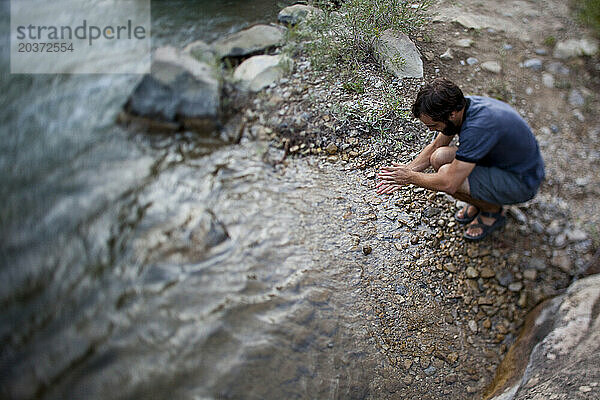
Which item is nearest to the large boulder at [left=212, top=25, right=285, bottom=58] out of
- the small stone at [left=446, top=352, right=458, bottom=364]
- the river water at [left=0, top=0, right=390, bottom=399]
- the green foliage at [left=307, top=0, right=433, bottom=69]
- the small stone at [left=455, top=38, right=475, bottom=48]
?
the green foliage at [left=307, top=0, right=433, bottom=69]

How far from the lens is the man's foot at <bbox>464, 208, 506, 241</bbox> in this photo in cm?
280

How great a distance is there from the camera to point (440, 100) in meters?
2.19

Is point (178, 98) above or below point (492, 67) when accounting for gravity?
below

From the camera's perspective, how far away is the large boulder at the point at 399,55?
3.28 m

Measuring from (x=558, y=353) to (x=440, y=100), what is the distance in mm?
1435

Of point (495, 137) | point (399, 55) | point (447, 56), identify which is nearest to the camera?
point (495, 137)

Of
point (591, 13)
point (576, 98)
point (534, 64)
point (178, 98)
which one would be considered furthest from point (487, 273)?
point (591, 13)

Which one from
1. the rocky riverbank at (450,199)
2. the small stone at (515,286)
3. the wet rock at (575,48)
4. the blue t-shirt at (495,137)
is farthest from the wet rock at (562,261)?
the wet rock at (575,48)

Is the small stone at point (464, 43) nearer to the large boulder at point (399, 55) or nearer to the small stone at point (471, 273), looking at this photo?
the large boulder at point (399, 55)

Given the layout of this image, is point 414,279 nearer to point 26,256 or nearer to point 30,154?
point 26,256

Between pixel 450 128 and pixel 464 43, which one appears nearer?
pixel 450 128

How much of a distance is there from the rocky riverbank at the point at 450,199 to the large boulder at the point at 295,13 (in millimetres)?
333

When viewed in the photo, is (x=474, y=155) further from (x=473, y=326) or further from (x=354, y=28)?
(x=354, y=28)

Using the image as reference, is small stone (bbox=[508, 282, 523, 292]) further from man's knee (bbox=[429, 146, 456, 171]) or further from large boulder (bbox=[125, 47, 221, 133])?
large boulder (bbox=[125, 47, 221, 133])
